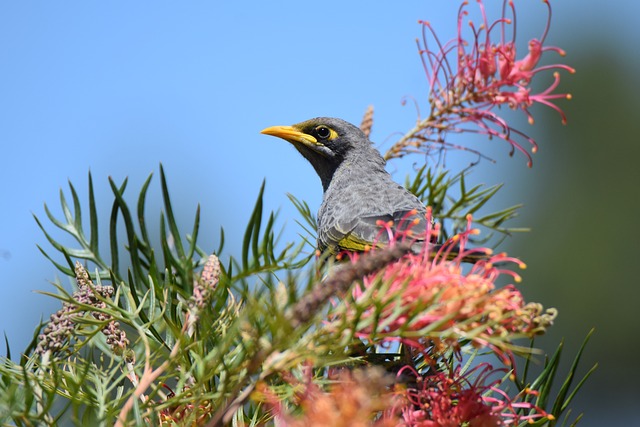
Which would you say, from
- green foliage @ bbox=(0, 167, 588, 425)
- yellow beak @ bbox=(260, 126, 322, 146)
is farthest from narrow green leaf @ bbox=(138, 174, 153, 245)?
yellow beak @ bbox=(260, 126, 322, 146)

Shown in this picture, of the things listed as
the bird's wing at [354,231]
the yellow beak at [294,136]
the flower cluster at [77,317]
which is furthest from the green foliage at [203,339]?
the yellow beak at [294,136]

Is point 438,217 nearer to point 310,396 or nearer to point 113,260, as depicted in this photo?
point 113,260

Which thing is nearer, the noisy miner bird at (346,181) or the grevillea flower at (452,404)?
the grevillea flower at (452,404)

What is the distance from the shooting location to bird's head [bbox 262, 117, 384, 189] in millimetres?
4609

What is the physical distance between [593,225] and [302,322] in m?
20.5

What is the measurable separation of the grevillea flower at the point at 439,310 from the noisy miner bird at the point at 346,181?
2423mm

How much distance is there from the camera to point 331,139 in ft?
15.3

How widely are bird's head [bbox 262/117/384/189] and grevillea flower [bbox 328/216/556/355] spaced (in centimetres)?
335

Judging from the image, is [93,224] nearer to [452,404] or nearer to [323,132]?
[452,404]

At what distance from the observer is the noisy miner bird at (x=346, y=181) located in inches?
148

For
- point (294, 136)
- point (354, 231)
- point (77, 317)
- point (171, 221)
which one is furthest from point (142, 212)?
point (294, 136)

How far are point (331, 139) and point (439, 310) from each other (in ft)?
11.6

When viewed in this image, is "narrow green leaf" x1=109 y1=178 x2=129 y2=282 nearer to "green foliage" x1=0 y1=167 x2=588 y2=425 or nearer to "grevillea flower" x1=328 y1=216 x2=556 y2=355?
"green foliage" x1=0 y1=167 x2=588 y2=425

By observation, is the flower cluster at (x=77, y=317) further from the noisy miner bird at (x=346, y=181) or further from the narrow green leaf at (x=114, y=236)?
the noisy miner bird at (x=346, y=181)
